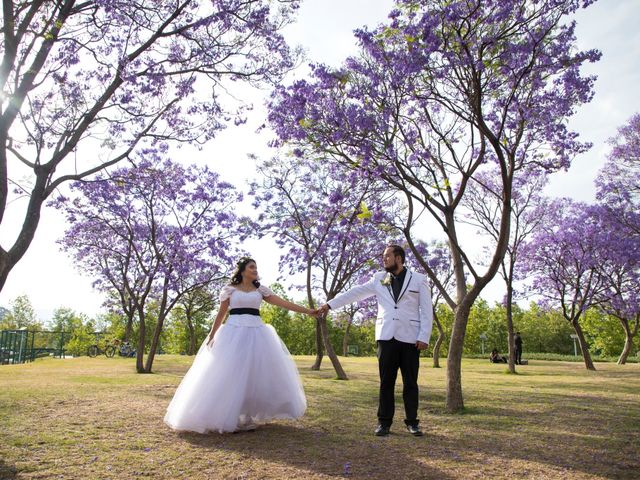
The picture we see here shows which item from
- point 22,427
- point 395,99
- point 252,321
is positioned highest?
point 395,99

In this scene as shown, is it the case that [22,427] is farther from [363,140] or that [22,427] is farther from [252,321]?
[363,140]

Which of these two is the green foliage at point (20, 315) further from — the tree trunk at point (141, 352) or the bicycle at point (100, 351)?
the tree trunk at point (141, 352)

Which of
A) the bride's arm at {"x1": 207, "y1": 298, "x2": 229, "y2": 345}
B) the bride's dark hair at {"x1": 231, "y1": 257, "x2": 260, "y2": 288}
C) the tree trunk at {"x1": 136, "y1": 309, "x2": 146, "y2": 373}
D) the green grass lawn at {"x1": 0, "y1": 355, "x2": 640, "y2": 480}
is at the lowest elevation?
the green grass lawn at {"x1": 0, "y1": 355, "x2": 640, "y2": 480}

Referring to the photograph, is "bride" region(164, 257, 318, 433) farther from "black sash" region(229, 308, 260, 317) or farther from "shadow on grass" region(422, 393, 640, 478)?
"shadow on grass" region(422, 393, 640, 478)

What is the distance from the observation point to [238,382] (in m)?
6.52

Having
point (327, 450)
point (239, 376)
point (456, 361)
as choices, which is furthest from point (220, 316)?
point (456, 361)

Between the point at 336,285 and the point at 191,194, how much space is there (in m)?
6.22

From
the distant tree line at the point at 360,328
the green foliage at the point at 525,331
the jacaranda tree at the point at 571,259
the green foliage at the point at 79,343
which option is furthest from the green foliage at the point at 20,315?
the jacaranda tree at the point at 571,259

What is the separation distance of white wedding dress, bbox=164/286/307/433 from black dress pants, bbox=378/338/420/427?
1124mm

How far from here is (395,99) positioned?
9914mm

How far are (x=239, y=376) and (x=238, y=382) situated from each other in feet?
0.25

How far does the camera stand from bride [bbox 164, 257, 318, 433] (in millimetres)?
6395

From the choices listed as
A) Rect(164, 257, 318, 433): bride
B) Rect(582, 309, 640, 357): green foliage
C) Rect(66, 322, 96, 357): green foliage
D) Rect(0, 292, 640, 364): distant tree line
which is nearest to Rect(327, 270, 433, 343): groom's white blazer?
Rect(164, 257, 318, 433): bride

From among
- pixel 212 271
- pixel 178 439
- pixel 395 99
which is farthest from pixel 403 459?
pixel 212 271
